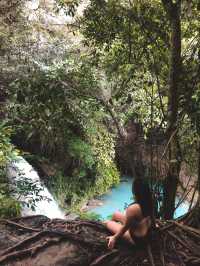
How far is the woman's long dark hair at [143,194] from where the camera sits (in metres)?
4.18

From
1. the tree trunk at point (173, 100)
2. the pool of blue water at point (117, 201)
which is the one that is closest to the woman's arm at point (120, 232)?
the tree trunk at point (173, 100)

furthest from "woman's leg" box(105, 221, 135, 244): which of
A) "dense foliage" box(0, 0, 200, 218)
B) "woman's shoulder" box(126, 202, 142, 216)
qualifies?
"dense foliage" box(0, 0, 200, 218)

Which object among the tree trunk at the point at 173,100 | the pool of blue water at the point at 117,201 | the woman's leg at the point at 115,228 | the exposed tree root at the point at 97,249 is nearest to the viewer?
the exposed tree root at the point at 97,249

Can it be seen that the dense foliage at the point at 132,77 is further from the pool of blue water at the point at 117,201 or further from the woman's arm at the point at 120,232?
the pool of blue water at the point at 117,201

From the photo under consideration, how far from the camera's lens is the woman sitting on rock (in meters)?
4.20

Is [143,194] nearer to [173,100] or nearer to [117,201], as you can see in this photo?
[173,100]

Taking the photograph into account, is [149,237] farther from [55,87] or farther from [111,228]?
[55,87]

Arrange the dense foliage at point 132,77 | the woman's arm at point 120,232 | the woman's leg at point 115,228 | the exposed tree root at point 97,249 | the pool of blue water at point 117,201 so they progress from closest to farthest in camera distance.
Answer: the exposed tree root at point 97,249 → the woman's arm at point 120,232 → the woman's leg at point 115,228 → the dense foliage at point 132,77 → the pool of blue water at point 117,201

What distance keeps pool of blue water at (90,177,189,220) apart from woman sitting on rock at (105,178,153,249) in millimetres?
7311

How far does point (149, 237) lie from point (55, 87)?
2135 millimetres

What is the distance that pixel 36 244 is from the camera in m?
4.40

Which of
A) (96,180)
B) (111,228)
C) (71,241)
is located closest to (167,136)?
(111,228)

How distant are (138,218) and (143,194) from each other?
28 cm

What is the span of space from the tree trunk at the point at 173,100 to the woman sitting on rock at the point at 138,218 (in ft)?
3.30
